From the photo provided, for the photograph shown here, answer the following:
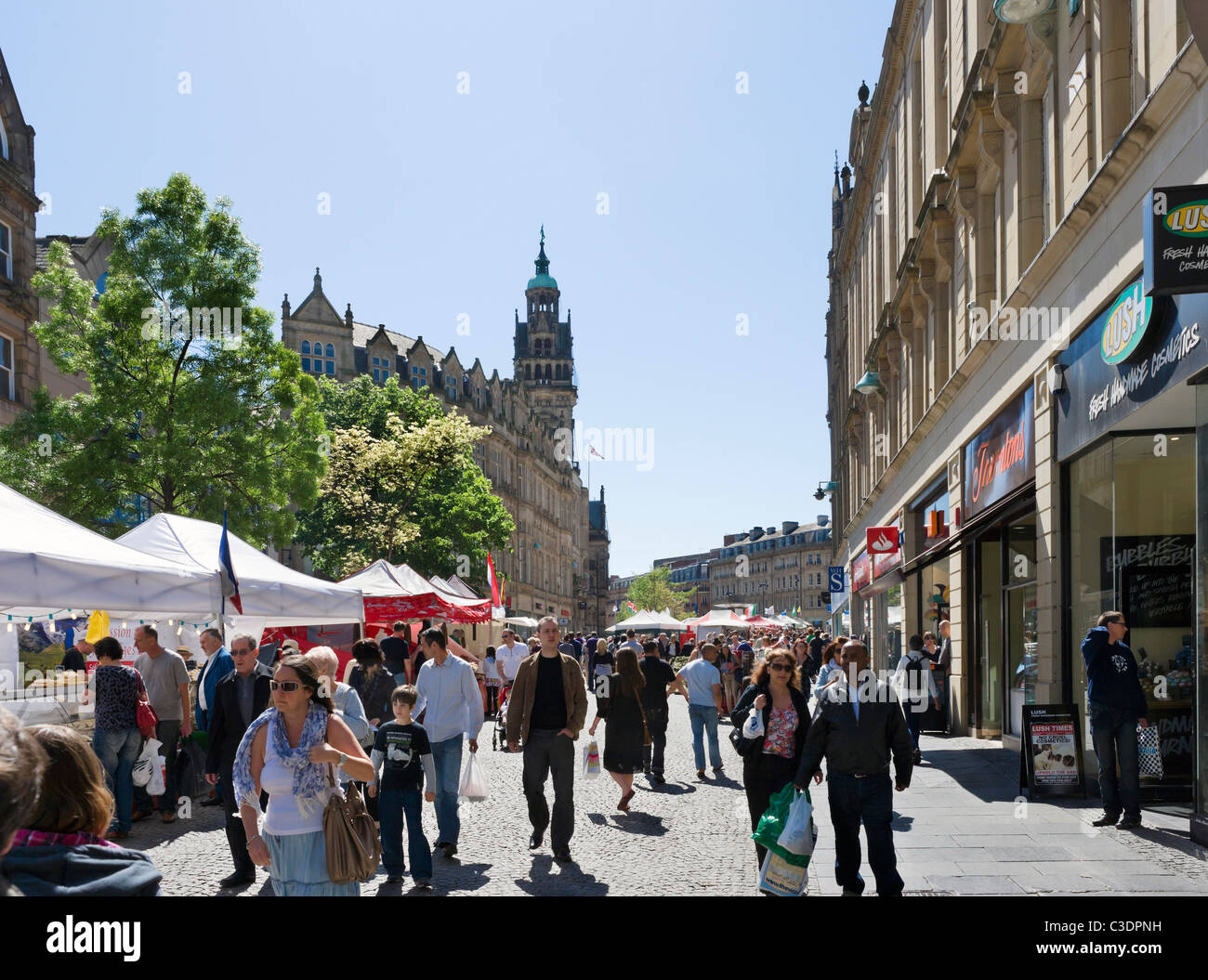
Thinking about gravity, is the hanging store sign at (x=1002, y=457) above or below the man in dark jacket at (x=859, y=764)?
above

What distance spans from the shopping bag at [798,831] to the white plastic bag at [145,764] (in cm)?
623

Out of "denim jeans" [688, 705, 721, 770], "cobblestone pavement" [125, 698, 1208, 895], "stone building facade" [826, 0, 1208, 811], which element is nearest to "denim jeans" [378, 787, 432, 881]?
"cobblestone pavement" [125, 698, 1208, 895]

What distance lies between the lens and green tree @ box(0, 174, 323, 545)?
24.0m

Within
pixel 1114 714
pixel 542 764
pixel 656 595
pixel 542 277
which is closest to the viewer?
pixel 542 764

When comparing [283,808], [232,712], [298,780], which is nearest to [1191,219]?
[298,780]

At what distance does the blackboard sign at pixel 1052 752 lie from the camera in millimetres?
11695

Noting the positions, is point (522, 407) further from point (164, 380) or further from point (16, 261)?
point (164, 380)

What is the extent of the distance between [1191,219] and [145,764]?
960 cm

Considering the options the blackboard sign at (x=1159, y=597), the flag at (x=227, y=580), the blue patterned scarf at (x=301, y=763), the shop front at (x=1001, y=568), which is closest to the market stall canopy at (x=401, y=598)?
the flag at (x=227, y=580)

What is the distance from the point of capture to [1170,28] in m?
10.2

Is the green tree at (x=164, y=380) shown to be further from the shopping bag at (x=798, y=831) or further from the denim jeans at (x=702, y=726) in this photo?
the shopping bag at (x=798, y=831)

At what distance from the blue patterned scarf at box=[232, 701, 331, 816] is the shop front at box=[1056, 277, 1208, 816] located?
7623 mm

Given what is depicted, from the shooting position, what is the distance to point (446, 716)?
972 cm
